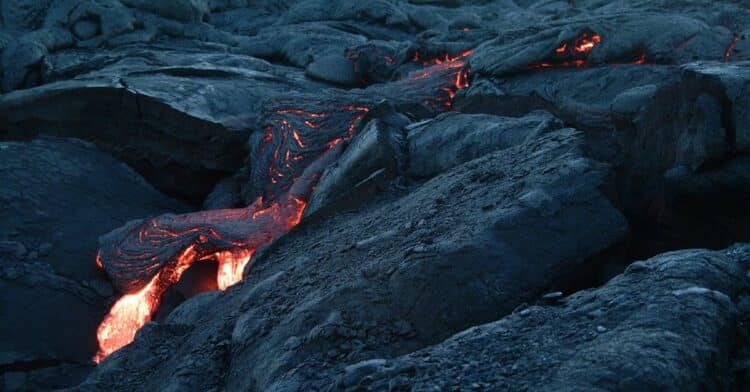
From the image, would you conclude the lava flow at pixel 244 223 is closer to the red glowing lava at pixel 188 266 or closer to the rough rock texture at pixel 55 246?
the red glowing lava at pixel 188 266

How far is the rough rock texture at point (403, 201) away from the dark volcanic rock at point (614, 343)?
12 millimetres

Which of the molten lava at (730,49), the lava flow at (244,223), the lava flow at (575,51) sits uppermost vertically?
the lava flow at (575,51)

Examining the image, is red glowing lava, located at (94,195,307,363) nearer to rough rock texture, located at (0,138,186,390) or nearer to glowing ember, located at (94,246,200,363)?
glowing ember, located at (94,246,200,363)

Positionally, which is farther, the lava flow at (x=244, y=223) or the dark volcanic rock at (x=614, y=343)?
the lava flow at (x=244, y=223)

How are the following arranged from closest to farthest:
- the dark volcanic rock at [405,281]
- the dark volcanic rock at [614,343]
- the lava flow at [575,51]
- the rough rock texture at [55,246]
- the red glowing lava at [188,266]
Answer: the dark volcanic rock at [614,343] → the dark volcanic rock at [405,281] → the rough rock texture at [55,246] → the red glowing lava at [188,266] → the lava flow at [575,51]

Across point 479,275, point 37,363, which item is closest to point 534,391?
point 479,275

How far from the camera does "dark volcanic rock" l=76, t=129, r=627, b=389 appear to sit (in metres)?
3.76

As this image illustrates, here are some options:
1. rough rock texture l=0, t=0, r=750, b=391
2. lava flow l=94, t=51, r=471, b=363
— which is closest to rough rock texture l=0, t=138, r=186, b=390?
rough rock texture l=0, t=0, r=750, b=391

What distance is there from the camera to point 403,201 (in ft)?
19.1

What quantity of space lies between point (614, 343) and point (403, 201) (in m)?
3.29

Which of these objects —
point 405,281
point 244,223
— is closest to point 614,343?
point 405,281

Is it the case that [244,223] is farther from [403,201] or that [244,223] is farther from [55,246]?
[403,201]

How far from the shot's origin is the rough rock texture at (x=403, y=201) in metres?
3.00

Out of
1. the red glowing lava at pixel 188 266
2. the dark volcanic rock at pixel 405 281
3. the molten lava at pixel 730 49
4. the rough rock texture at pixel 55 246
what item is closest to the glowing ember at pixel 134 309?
the red glowing lava at pixel 188 266
